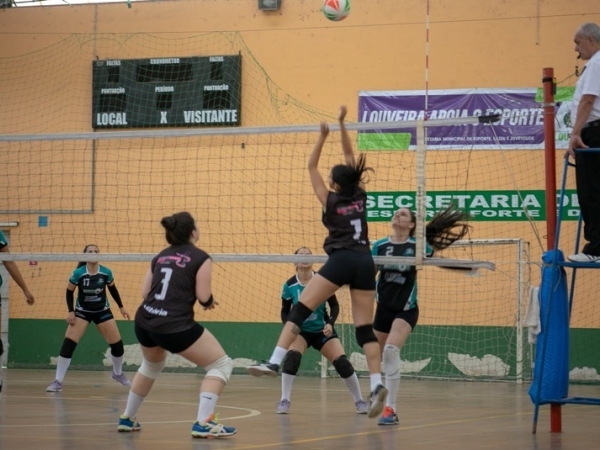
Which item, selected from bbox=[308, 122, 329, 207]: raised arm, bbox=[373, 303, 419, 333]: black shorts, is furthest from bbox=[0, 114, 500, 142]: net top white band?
bbox=[373, 303, 419, 333]: black shorts

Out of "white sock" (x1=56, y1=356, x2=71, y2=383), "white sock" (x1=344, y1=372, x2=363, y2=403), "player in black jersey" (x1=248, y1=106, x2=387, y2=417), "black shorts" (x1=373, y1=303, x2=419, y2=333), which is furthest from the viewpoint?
"white sock" (x1=56, y1=356, x2=71, y2=383)

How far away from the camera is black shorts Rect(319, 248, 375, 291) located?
29.9ft

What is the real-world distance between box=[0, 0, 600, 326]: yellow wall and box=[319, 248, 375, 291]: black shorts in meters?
9.31

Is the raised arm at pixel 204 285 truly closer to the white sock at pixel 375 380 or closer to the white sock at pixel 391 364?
the white sock at pixel 375 380

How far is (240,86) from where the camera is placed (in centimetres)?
1991

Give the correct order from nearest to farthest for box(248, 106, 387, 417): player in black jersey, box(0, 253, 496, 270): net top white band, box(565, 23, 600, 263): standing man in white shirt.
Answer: box(565, 23, 600, 263): standing man in white shirt
box(248, 106, 387, 417): player in black jersey
box(0, 253, 496, 270): net top white band

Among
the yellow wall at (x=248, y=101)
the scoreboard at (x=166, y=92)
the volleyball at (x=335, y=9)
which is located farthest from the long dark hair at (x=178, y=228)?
the scoreboard at (x=166, y=92)

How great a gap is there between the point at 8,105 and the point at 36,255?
35.0 ft

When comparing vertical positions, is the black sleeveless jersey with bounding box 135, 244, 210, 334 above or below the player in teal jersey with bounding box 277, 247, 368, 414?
above

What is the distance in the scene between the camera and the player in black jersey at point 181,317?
8492 mm

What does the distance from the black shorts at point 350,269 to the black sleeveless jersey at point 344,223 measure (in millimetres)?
72

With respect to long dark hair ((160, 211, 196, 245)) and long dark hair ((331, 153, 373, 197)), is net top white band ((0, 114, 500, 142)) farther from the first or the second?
long dark hair ((160, 211, 196, 245))

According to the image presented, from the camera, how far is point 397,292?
10.5 meters

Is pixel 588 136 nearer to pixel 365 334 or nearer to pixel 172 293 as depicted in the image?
pixel 365 334
